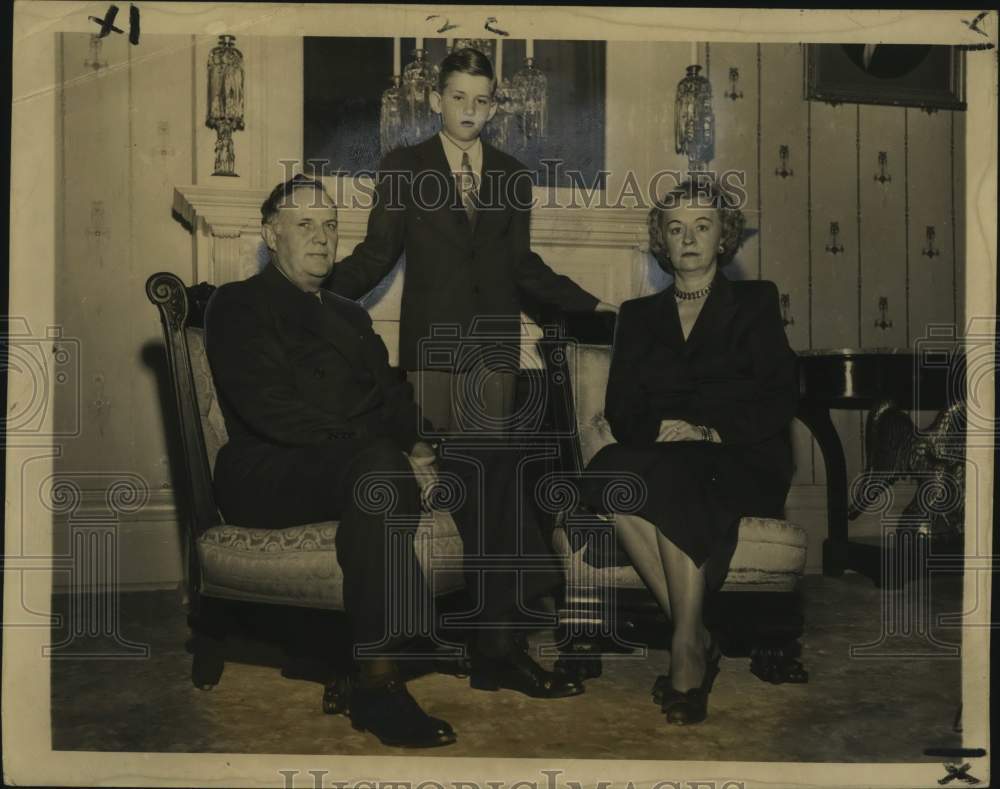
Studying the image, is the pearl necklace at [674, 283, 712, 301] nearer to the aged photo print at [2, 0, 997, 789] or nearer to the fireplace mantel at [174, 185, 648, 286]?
the aged photo print at [2, 0, 997, 789]

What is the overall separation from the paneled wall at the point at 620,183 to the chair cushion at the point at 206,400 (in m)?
0.68

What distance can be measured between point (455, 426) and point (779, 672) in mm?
1349

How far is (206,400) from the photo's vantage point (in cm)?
321

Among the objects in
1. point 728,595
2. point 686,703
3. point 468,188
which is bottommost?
point 686,703

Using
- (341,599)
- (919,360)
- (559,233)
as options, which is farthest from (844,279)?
(341,599)

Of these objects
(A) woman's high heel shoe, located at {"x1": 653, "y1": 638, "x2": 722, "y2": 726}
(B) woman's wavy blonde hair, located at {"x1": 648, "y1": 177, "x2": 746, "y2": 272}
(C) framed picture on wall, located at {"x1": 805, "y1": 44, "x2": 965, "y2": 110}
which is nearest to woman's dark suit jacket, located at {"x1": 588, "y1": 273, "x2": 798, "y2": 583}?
(B) woman's wavy blonde hair, located at {"x1": 648, "y1": 177, "x2": 746, "y2": 272}

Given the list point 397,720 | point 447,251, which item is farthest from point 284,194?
point 397,720

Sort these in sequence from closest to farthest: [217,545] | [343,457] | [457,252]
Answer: [343,457], [217,545], [457,252]

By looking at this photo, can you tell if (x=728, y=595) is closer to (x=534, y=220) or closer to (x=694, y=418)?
(x=694, y=418)

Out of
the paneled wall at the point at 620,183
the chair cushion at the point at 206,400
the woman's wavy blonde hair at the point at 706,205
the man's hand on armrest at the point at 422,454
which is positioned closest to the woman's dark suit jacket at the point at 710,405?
the woman's wavy blonde hair at the point at 706,205

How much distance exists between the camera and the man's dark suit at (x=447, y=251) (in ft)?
13.0

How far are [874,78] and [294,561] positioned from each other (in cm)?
335

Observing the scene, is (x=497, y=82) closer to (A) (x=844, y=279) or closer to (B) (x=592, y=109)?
Answer: (B) (x=592, y=109)

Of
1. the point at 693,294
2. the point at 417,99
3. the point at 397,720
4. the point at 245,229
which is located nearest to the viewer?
the point at 397,720
